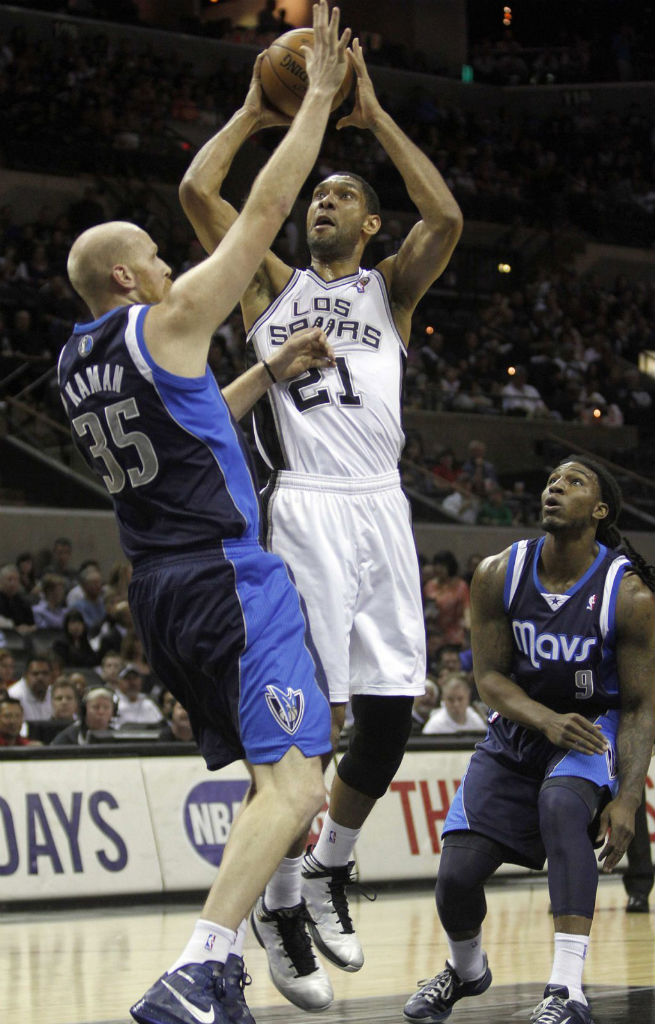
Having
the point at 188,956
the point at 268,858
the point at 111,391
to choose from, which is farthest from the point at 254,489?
the point at 188,956

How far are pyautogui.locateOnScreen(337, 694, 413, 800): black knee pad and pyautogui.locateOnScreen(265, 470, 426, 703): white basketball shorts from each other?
3.3 inches

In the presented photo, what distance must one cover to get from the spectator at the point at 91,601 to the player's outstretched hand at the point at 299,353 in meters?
8.48

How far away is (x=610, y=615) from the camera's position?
5363mm

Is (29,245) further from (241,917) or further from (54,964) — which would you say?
(241,917)

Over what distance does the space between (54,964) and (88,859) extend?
235 centimetres

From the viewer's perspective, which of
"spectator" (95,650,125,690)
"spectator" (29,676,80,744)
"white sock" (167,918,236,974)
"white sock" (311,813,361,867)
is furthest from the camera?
"spectator" (95,650,125,690)

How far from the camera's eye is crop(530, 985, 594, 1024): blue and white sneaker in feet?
15.4

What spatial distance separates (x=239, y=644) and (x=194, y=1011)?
3.29ft

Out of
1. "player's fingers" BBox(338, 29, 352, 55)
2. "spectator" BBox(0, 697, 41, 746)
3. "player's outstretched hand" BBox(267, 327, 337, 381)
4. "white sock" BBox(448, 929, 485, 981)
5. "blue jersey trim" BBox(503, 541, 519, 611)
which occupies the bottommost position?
"spectator" BBox(0, 697, 41, 746)

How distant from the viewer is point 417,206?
5.53 meters

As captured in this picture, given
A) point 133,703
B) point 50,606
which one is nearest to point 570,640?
point 133,703

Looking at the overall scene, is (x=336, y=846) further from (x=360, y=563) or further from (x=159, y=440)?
(x=159, y=440)

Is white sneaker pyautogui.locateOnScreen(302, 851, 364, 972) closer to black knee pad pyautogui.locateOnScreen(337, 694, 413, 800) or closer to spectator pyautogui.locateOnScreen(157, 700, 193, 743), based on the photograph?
black knee pad pyautogui.locateOnScreen(337, 694, 413, 800)

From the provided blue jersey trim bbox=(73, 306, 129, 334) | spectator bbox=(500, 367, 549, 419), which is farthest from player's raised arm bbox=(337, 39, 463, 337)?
spectator bbox=(500, 367, 549, 419)
